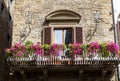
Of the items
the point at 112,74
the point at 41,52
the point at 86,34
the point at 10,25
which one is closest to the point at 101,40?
the point at 86,34

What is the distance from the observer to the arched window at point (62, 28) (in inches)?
720

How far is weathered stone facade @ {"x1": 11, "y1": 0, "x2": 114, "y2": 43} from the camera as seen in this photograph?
1861 centimetres

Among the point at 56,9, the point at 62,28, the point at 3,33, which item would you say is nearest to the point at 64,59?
the point at 62,28

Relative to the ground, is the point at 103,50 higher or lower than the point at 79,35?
lower

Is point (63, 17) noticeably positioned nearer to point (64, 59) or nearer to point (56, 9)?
point (56, 9)

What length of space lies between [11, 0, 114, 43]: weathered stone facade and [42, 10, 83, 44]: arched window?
1.21 ft

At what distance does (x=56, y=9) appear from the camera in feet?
62.6

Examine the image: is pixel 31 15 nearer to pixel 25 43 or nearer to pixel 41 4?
pixel 41 4

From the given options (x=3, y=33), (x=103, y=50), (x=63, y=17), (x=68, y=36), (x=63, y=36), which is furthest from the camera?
(x=3, y=33)

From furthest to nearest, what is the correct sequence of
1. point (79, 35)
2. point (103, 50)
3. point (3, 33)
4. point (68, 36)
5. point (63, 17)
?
point (3, 33) → point (63, 17) → point (68, 36) → point (79, 35) → point (103, 50)

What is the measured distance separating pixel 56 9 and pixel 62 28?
1.19 metres

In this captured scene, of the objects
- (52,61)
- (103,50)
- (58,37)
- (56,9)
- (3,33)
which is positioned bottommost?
(52,61)

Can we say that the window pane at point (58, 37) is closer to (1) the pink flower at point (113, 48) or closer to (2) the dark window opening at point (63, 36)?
(2) the dark window opening at point (63, 36)

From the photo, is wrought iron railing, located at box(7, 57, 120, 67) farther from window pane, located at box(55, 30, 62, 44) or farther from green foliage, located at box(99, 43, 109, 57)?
window pane, located at box(55, 30, 62, 44)
